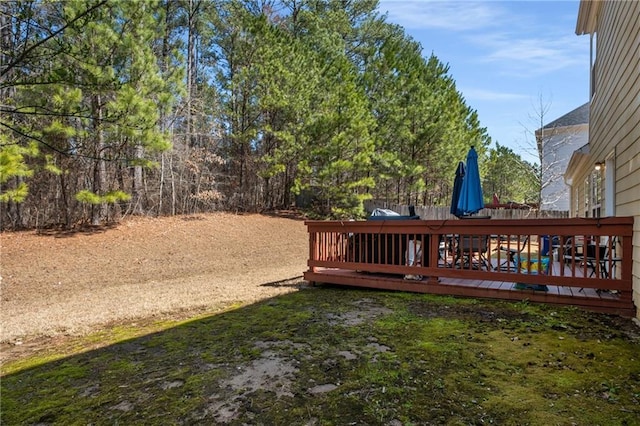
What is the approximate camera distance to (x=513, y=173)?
36625mm

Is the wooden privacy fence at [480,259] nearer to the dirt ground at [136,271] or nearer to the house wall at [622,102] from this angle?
the house wall at [622,102]

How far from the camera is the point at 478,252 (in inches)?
211

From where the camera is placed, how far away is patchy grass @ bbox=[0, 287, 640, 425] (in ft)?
7.30

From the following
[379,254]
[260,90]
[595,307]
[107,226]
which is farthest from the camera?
[260,90]

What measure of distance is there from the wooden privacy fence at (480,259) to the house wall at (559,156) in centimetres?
1454

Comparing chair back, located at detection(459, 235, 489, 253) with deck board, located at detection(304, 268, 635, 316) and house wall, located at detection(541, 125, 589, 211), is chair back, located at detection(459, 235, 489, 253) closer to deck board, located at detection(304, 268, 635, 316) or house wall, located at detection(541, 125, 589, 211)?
deck board, located at detection(304, 268, 635, 316)

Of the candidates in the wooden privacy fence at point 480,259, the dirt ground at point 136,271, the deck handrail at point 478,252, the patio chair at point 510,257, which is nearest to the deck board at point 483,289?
the wooden privacy fence at point 480,259

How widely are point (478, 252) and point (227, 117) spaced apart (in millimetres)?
13278

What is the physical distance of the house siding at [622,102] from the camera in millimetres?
3871

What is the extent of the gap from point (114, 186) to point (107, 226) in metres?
1.55

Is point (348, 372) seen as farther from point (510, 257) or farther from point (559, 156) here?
point (559, 156)

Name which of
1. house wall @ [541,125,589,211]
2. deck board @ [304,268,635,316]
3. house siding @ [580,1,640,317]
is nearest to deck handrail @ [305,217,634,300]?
deck board @ [304,268,635,316]

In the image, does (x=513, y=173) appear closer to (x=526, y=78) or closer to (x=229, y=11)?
(x=526, y=78)

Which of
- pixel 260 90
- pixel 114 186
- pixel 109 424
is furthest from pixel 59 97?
pixel 109 424
